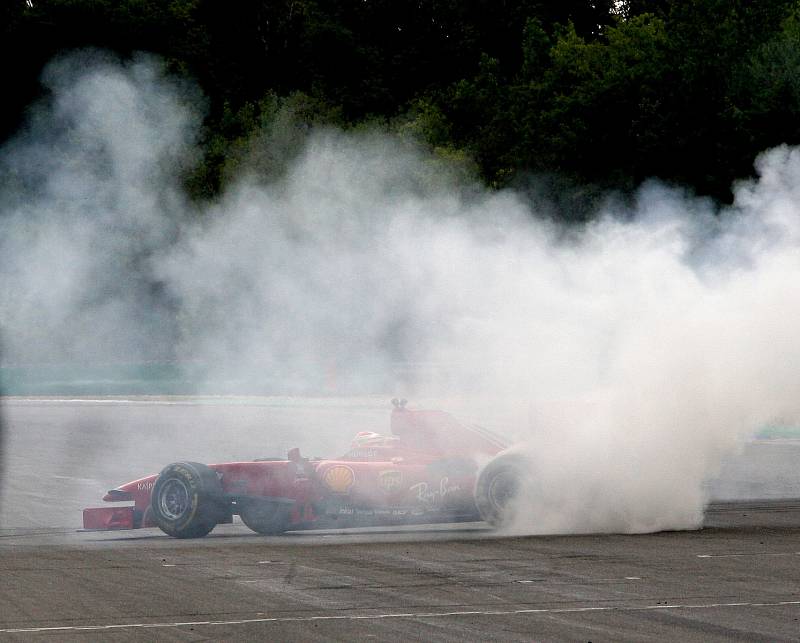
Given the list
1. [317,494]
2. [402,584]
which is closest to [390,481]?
[317,494]

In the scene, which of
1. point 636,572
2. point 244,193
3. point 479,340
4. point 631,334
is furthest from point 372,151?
point 636,572

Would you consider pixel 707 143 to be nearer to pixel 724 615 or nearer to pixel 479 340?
pixel 479 340

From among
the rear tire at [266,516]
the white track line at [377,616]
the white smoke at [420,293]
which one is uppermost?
the white smoke at [420,293]

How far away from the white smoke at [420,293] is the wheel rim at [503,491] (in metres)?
→ 0.24

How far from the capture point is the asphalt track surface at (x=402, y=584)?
9.87 metres

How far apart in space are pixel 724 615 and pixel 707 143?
44077mm

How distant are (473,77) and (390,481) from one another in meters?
60.4

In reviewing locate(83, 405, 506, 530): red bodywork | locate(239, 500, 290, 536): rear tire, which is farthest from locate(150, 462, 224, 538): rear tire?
locate(239, 500, 290, 536): rear tire

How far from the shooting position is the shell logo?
16.2 m

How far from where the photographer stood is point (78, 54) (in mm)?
25141

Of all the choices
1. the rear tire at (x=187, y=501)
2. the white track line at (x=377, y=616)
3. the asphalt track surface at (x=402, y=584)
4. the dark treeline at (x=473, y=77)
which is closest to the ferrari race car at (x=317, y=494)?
the rear tire at (x=187, y=501)

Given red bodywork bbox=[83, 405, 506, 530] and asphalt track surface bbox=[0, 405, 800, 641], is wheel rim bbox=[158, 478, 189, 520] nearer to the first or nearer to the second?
red bodywork bbox=[83, 405, 506, 530]

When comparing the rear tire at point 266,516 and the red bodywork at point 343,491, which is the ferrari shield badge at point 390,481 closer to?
the red bodywork at point 343,491

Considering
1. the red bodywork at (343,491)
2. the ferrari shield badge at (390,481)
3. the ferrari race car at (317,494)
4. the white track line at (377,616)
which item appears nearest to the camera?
the white track line at (377,616)
